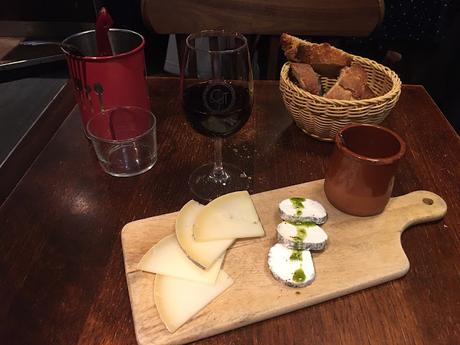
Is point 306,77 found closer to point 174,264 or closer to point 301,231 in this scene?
point 301,231

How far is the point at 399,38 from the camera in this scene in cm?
158

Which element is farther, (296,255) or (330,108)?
(330,108)

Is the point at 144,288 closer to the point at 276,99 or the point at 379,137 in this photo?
the point at 379,137

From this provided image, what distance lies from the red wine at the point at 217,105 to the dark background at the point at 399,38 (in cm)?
81

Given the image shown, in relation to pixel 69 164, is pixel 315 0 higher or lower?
higher

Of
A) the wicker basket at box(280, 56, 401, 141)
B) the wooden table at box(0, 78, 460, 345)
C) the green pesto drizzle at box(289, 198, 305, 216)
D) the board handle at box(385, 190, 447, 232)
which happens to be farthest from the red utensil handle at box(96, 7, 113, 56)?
the board handle at box(385, 190, 447, 232)

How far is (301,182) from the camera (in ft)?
2.45

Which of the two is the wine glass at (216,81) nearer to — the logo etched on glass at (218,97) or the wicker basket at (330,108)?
the logo etched on glass at (218,97)

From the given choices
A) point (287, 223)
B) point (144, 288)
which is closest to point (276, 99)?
point (287, 223)

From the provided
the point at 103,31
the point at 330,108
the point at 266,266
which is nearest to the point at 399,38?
the point at 330,108

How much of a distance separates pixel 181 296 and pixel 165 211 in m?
0.19

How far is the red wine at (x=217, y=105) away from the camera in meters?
0.63

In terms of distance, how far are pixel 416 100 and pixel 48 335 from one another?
0.92 m

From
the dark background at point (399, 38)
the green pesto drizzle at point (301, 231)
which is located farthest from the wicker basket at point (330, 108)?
→ the dark background at point (399, 38)
